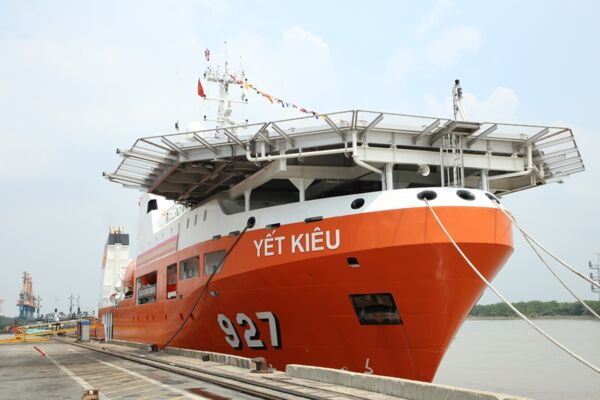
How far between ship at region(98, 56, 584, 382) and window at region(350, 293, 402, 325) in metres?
0.03

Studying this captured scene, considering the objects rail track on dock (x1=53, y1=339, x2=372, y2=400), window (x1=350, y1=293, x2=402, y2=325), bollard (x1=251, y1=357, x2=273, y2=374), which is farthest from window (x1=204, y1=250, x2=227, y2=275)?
window (x1=350, y1=293, x2=402, y2=325)

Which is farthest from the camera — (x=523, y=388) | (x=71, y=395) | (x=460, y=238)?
(x=523, y=388)

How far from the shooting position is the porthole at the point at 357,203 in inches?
623

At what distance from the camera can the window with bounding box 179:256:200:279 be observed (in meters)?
24.2

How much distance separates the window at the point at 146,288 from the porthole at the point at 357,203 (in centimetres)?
1610

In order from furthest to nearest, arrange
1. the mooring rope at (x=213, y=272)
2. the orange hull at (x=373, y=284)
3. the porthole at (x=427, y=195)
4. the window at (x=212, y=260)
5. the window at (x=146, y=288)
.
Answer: the window at (x=146, y=288)
the window at (x=212, y=260)
the mooring rope at (x=213, y=272)
the porthole at (x=427, y=195)
the orange hull at (x=373, y=284)

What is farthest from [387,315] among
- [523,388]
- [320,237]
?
[523,388]

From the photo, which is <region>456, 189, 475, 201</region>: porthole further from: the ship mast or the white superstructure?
the white superstructure

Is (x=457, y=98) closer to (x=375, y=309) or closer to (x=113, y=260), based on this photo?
(x=375, y=309)

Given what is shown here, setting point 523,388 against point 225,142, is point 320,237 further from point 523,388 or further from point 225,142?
point 523,388

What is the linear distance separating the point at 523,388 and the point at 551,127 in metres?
12.9

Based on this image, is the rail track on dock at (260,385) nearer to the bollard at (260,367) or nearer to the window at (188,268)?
the bollard at (260,367)

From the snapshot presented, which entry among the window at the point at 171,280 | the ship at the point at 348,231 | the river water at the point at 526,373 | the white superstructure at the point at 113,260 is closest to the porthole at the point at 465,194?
the ship at the point at 348,231

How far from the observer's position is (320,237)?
1611 centimetres
